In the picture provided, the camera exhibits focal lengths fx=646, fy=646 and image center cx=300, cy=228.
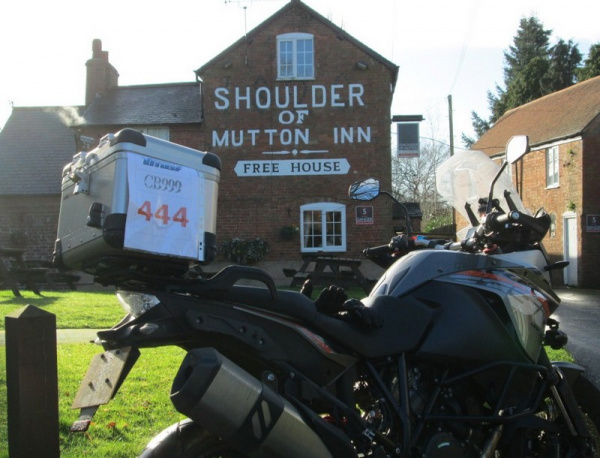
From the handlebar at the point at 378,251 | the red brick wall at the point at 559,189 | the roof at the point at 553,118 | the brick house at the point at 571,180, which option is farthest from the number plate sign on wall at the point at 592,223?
the handlebar at the point at 378,251

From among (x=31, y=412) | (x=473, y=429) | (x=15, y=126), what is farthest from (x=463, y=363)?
(x=15, y=126)

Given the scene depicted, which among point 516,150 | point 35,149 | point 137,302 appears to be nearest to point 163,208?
point 137,302

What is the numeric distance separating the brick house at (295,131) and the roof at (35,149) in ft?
16.1

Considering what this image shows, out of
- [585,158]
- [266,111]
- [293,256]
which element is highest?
[266,111]

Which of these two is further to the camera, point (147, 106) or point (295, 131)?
point (147, 106)

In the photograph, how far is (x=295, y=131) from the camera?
70.7 ft

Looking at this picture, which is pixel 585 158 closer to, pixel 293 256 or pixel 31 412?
pixel 293 256

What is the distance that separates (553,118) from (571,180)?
4.77 m

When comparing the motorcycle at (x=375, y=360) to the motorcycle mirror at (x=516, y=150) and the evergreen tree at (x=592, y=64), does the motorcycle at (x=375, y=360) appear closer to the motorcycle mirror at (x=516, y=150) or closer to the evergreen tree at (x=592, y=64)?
the motorcycle mirror at (x=516, y=150)

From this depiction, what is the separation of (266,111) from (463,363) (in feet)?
63.6

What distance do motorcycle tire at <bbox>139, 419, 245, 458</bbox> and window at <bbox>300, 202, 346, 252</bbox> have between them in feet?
61.4

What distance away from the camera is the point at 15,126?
1155 inches

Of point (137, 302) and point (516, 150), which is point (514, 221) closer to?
point (516, 150)

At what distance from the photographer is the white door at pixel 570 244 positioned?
23.9 metres
